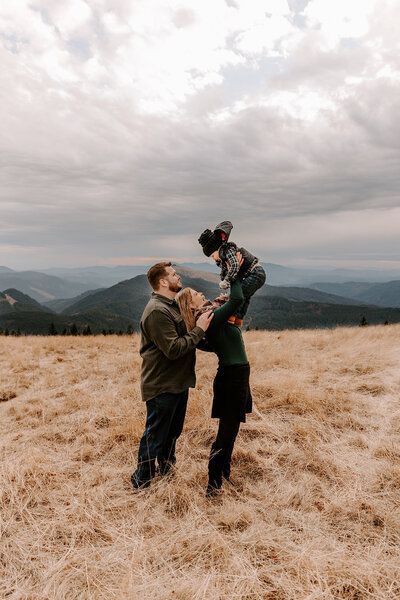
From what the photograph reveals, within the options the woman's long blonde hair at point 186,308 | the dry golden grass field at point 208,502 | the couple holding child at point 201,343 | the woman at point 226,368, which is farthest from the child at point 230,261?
the dry golden grass field at point 208,502

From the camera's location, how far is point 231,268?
160 inches

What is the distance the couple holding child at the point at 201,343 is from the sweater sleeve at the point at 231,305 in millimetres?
11

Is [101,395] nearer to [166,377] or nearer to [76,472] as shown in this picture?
[76,472]

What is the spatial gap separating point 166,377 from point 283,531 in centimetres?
211

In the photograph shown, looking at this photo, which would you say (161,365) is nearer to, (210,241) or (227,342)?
(227,342)

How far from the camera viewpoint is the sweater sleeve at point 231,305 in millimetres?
3914

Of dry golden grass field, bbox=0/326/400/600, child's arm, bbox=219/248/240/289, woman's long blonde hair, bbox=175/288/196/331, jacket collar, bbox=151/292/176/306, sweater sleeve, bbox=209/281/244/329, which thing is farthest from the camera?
jacket collar, bbox=151/292/176/306

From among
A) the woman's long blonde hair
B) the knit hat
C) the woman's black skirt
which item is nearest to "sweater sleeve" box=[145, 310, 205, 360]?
the woman's long blonde hair

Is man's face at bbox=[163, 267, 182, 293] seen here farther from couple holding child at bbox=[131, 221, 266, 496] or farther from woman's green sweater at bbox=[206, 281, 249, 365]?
woman's green sweater at bbox=[206, 281, 249, 365]

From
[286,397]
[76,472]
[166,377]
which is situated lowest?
[76,472]

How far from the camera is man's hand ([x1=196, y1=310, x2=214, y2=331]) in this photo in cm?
396

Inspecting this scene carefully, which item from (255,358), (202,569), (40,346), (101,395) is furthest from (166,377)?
(40,346)

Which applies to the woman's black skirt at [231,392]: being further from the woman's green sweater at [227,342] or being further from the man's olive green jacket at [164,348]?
the man's olive green jacket at [164,348]

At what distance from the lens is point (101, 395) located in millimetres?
8500
